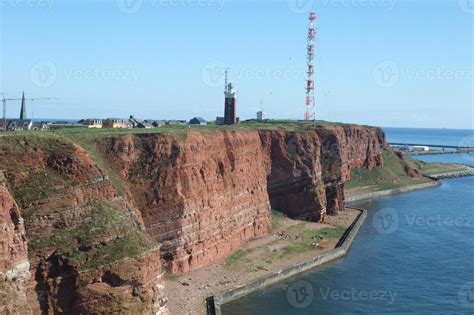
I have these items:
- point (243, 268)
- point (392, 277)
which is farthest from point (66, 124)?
point (392, 277)

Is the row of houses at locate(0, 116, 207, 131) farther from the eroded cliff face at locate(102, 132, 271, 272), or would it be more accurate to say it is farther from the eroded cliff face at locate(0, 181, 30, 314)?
the eroded cliff face at locate(0, 181, 30, 314)

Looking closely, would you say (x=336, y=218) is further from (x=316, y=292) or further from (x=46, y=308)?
(x=46, y=308)

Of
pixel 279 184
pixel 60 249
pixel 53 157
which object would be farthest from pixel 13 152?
pixel 279 184

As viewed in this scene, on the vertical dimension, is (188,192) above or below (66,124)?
below

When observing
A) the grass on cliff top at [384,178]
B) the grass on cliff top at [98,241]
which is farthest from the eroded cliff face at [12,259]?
the grass on cliff top at [384,178]

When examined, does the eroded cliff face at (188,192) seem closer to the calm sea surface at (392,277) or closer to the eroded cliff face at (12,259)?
the calm sea surface at (392,277)

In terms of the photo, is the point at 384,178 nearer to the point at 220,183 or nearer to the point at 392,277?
the point at 392,277
